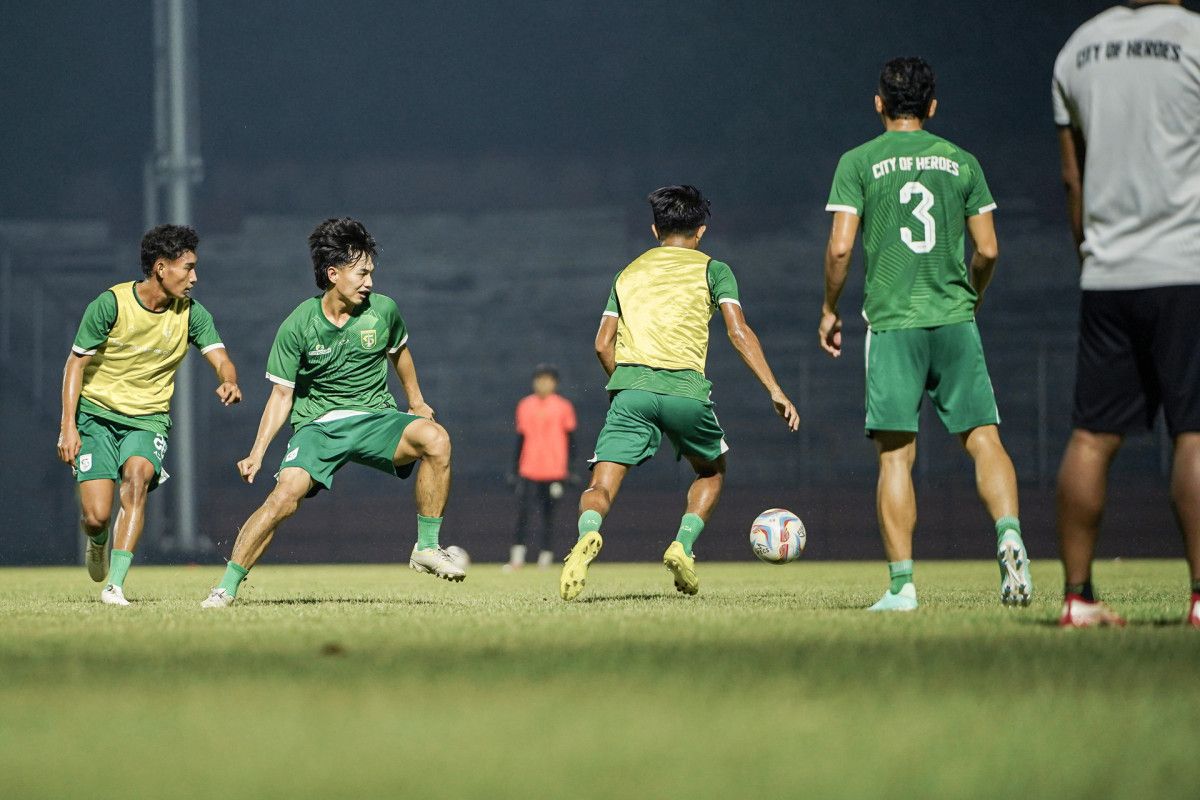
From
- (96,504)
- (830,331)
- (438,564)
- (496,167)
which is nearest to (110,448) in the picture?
(96,504)

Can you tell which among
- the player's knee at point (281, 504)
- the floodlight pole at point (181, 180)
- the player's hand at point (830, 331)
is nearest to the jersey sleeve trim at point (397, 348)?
the player's knee at point (281, 504)

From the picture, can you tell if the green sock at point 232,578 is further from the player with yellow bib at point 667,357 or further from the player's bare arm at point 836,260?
the player's bare arm at point 836,260

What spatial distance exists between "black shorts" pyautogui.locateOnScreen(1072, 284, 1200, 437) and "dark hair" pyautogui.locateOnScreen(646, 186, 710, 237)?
287cm

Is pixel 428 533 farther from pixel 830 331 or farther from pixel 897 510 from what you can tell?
pixel 897 510

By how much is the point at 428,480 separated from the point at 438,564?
1.78 feet

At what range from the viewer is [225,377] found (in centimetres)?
779

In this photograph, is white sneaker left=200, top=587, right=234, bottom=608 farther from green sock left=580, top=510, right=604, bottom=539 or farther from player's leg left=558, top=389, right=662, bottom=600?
green sock left=580, top=510, right=604, bottom=539

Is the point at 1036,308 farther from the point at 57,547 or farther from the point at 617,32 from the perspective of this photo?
the point at 57,547

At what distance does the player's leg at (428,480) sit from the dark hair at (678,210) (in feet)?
4.77

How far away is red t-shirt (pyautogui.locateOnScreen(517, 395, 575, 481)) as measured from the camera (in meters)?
16.1

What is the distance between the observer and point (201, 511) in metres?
24.7

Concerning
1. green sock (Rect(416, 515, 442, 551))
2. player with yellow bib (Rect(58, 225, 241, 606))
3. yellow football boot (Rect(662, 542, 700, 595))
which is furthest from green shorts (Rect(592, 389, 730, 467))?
player with yellow bib (Rect(58, 225, 241, 606))

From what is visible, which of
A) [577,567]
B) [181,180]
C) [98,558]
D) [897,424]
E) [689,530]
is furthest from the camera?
[181,180]

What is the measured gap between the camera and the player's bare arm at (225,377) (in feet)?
24.4
